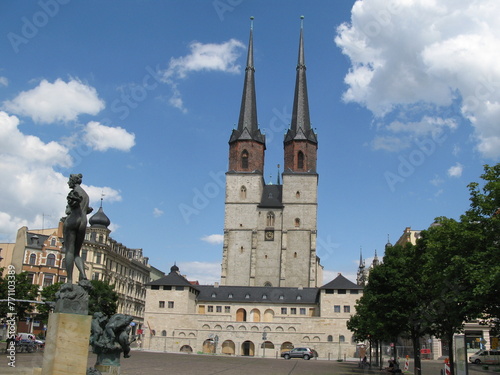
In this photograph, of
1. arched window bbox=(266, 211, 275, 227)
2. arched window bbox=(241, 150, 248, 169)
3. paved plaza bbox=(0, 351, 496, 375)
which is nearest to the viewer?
paved plaza bbox=(0, 351, 496, 375)

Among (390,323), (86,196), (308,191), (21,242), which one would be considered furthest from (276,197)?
(86,196)

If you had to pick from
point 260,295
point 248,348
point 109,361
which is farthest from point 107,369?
point 260,295

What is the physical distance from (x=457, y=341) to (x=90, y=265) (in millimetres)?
65468

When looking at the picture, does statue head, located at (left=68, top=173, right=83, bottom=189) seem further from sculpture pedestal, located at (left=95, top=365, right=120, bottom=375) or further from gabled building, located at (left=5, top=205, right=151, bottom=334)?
gabled building, located at (left=5, top=205, right=151, bottom=334)

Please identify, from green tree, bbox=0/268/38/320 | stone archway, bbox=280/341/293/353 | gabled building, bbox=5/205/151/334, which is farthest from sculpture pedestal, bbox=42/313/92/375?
stone archway, bbox=280/341/293/353

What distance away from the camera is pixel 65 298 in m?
9.48

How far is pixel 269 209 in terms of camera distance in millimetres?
97500

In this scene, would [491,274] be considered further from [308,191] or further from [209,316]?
[308,191]

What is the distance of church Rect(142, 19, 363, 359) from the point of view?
81.7 m

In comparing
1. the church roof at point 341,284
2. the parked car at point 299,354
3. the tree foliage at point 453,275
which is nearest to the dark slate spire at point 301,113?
the church roof at point 341,284

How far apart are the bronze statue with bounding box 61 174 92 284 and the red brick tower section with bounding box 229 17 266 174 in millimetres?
88323

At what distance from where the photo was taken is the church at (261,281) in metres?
81.7

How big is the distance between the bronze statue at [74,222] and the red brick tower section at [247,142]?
8832 cm

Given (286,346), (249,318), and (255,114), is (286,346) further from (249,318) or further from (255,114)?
(255,114)
